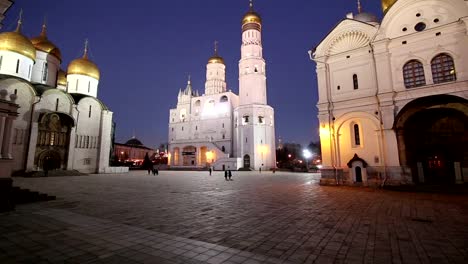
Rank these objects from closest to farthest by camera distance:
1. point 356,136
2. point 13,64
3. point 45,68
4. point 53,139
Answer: point 356,136 → point 13,64 → point 53,139 → point 45,68

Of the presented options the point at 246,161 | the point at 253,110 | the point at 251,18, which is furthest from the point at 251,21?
the point at 246,161

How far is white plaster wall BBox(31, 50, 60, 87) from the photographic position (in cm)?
3180

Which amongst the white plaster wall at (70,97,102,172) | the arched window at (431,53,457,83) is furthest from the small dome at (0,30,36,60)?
the arched window at (431,53,457,83)

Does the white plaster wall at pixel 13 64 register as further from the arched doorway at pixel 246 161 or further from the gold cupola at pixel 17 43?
the arched doorway at pixel 246 161

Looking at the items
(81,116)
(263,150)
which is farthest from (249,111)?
(81,116)

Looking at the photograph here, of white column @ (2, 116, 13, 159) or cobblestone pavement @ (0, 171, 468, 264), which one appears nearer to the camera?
cobblestone pavement @ (0, 171, 468, 264)

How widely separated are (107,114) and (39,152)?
1000 centimetres

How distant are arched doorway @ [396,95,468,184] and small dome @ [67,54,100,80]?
38.4m

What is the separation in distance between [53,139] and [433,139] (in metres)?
36.9

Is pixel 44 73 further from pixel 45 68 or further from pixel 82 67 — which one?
pixel 82 67

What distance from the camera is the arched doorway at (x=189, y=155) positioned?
57.0 metres

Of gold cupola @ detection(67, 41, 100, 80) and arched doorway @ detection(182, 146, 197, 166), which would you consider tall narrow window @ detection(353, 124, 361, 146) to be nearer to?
gold cupola @ detection(67, 41, 100, 80)

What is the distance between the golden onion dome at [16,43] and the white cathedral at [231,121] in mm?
34349

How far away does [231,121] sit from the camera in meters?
58.3
